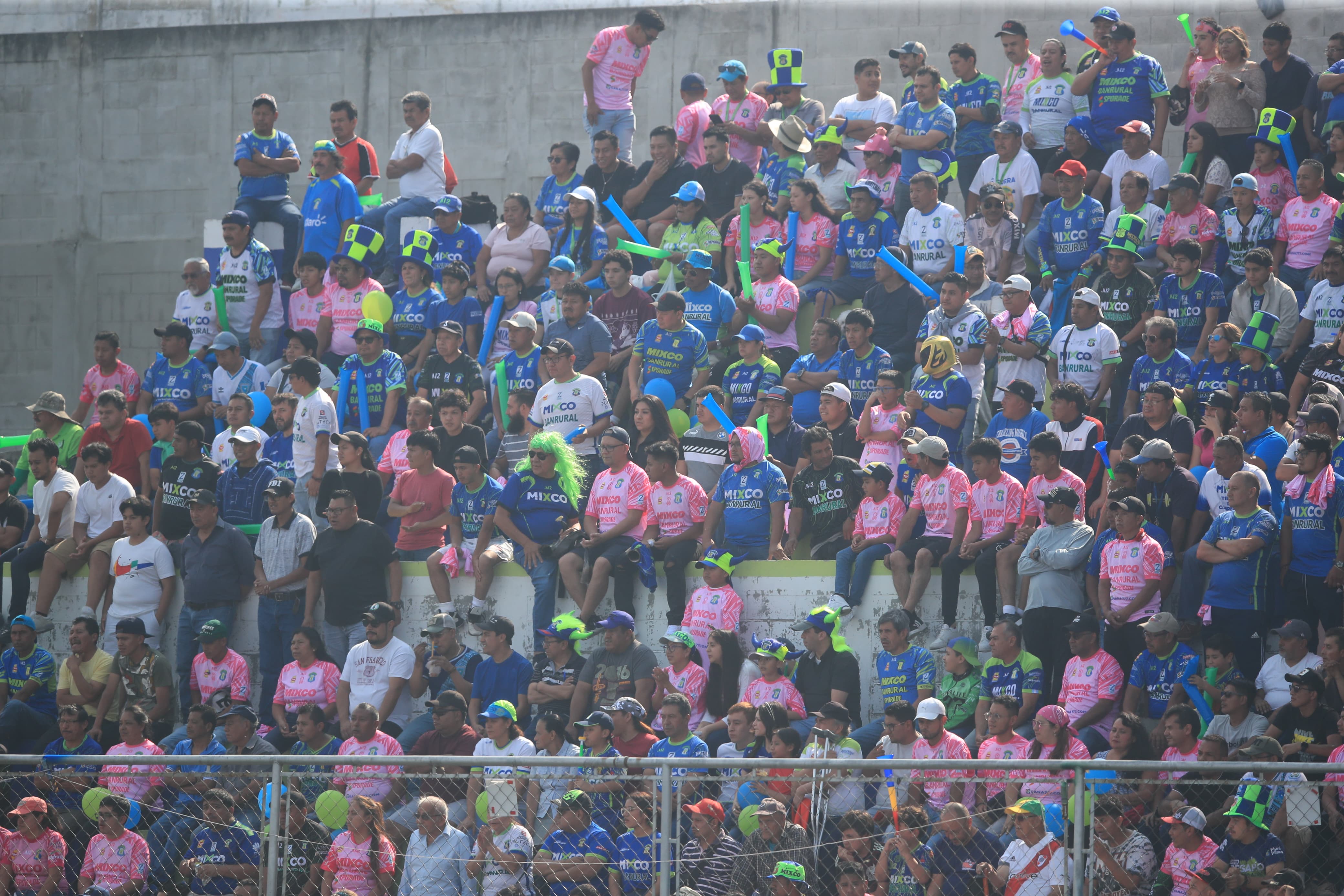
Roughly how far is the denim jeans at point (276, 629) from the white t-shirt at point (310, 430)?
1.24 meters

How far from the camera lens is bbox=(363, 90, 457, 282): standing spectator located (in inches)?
658

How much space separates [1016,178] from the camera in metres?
15.1

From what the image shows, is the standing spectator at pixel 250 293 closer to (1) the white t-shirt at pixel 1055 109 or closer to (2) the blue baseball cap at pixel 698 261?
(2) the blue baseball cap at pixel 698 261

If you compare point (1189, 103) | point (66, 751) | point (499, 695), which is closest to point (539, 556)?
point (499, 695)

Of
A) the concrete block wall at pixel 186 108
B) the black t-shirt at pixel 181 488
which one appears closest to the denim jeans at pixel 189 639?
the black t-shirt at pixel 181 488

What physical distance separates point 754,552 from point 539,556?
1584mm

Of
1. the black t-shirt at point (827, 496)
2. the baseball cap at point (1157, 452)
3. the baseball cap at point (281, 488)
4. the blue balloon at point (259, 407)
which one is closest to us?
the baseball cap at point (1157, 452)

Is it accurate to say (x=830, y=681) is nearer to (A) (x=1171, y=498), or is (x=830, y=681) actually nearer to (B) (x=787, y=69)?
(A) (x=1171, y=498)

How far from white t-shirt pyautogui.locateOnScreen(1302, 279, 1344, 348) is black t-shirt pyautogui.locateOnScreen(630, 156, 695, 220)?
20.1 ft

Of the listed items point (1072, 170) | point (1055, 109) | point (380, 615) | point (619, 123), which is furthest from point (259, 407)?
point (1055, 109)

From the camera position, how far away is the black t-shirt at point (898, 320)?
13766 millimetres

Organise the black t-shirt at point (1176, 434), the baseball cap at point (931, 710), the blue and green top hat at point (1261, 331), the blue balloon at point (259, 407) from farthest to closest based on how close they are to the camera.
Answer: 1. the blue balloon at point (259, 407)
2. the blue and green top hat at point (1261, 331)
3. the black t-shirt at point (1176, 434)
4. the baseball cap at point (931, 710)

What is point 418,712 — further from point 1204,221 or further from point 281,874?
point 1204,221

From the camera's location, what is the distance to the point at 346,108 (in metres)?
17.1
